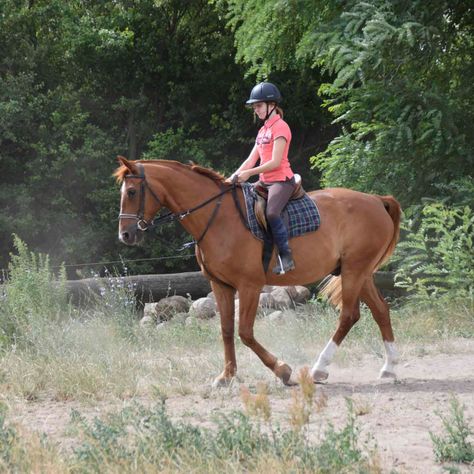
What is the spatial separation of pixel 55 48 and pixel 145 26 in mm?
2706

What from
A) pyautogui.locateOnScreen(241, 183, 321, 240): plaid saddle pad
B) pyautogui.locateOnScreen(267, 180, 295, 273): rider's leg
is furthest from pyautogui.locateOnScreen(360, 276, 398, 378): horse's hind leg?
pyautogui.locateOnScreen(267, 180, 295, 273): rider's leg

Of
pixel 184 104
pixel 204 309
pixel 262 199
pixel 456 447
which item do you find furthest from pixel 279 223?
pixel 184 104

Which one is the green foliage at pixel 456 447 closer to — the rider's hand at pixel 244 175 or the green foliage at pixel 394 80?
the rider's hand at pixel 244 175

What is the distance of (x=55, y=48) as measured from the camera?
21812 millimetres

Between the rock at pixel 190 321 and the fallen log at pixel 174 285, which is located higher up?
the rock at pixel 190 321

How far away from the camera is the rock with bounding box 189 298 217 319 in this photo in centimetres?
1359

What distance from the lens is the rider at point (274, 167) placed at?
7938 millimetres

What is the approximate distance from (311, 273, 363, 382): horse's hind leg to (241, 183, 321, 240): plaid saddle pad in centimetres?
68

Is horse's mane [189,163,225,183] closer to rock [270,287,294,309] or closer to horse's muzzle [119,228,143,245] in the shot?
horse's muzzle [119,228,143,245]

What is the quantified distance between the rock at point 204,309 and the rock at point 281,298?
108cm

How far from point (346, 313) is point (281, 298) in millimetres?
5890

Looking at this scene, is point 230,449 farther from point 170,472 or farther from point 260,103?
point 260,103

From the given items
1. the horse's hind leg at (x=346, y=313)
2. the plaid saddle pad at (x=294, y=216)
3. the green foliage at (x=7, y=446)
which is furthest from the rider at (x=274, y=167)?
the green foliage at (x=7, y=446)

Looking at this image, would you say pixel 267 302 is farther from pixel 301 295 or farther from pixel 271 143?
pixel 271 143
